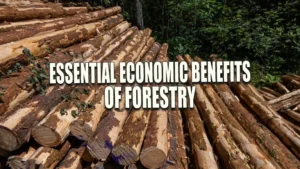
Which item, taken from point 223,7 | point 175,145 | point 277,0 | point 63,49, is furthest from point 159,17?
point 175,145

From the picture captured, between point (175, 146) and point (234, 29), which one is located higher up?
point (234, 29)

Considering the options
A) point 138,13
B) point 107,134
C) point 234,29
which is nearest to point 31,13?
point 107,134

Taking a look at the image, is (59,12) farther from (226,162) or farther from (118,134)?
(226,162)

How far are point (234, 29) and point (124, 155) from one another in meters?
10.4

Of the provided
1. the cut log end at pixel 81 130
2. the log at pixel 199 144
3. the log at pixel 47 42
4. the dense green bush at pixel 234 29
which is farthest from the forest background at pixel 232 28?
the cut log end at pixel 81 130

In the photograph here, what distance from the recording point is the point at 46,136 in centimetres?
279

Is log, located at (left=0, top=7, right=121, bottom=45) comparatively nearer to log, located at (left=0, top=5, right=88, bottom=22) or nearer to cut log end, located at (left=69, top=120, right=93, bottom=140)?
log, located at (left=0, top=5, right=88, bottom=22)

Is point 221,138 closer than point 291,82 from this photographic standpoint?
Yes

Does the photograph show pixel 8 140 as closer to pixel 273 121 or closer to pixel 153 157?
pixel 153 157

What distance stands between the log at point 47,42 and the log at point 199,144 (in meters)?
2.43

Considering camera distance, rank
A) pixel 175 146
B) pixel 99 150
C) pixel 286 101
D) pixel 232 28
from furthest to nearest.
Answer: pixel 232 28, pixel 286 101, pixel 175 146, pixel 99 150

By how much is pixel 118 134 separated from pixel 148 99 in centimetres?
109

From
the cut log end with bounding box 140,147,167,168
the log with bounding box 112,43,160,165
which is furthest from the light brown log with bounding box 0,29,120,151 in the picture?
the cut log end with bounding box 140,147,167,168

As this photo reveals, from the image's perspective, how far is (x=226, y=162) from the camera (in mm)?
3547
